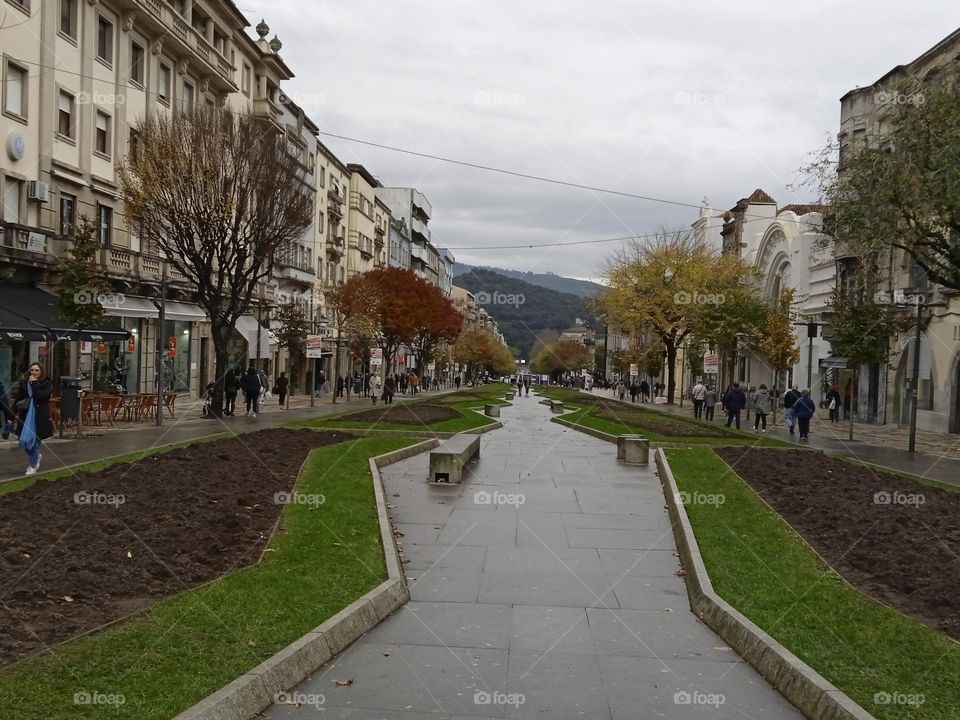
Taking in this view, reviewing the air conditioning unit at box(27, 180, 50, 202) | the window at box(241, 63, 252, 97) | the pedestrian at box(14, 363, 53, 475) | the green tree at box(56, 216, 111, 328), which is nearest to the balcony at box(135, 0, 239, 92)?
the window at box(241, 63, 252, 97)

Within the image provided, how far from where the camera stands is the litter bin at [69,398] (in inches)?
855

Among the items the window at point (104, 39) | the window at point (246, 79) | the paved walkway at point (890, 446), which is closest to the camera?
the paved walkway at point (890, 446)

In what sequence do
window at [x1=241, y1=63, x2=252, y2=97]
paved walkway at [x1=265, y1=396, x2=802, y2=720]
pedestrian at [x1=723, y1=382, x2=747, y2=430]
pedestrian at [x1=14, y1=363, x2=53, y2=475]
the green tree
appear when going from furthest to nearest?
window at [x1=241, y1=63, x2=252, y2=97]
pedestrian at [x1=723, y1=382, x2=747, y2=430]
the green tree
pedestrian at [x1=14, y1=363, x2=53, y2=475]
paved walkway at [x1=265, y1=396, x2=802, y2=720]

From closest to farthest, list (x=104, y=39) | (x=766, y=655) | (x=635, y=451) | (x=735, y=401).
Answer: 1. (x=766, y=655)
2. (x=635, y=451)
3. (x=104, y=39)
4. (x=735, y=401)

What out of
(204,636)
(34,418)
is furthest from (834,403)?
(204,636)

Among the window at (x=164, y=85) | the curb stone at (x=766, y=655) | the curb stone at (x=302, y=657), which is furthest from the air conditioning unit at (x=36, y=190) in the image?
the curb stone at (x=766, y=655)

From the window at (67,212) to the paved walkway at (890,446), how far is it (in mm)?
22961

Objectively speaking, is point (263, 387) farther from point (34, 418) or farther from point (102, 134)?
point (34, 418)

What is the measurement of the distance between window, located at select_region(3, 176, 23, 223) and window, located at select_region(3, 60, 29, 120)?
6.12 feet

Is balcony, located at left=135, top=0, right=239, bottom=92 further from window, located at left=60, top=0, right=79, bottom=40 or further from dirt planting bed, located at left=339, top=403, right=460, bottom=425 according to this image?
dirt planting bed, located at left=339, top=403, right=460, bottom=425

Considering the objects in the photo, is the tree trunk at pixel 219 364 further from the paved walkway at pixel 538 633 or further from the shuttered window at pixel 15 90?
the paved walkway at pixel 538 633

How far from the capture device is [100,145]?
33.4m

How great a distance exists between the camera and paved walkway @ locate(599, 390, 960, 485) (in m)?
21.0

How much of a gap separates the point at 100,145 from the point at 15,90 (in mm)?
6020
